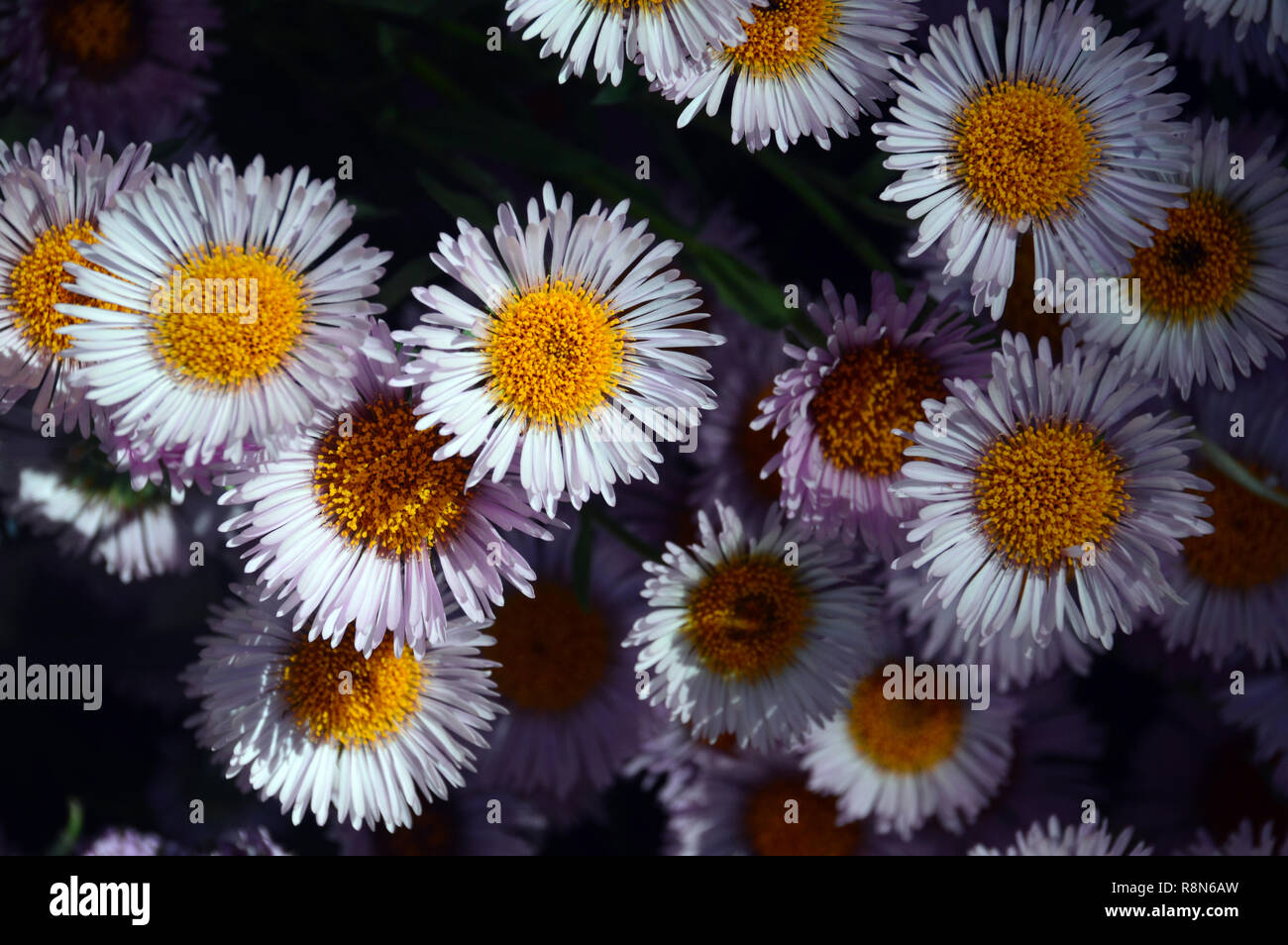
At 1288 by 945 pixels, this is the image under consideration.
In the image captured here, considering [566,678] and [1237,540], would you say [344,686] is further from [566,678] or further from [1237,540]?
[1237,540]

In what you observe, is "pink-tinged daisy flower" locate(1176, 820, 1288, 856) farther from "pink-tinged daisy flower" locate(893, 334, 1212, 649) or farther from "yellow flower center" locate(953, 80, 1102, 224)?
"yellow flower center" locate(953, 80, 1102, 224)

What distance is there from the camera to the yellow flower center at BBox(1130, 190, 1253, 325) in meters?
1.20

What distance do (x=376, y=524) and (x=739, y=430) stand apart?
0.48 meters

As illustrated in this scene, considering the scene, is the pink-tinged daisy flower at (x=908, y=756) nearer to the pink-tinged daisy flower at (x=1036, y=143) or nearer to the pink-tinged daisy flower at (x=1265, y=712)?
the pink-tinged daisy flower at (x=1265, y=712)

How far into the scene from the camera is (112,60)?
51.8 inches

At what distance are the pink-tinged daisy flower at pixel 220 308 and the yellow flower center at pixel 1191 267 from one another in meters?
0.82

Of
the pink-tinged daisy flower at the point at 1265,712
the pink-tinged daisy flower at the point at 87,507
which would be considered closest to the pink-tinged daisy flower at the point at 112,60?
the pink-tinged daisy flower at the point at 87,507

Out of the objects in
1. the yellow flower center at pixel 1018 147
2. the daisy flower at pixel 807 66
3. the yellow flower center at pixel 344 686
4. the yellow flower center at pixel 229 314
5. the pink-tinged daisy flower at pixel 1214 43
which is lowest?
the yellow flower center at pixel 344 686

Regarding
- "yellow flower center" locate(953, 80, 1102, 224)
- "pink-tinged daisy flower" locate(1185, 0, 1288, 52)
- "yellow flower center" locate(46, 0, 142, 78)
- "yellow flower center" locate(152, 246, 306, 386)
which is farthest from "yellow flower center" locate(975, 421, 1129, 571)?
"yellow flower center" locate(46, 0, 142, 78)

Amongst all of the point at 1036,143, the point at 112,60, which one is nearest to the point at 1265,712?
the point at 1036,143

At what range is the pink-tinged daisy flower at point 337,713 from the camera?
1.17 m

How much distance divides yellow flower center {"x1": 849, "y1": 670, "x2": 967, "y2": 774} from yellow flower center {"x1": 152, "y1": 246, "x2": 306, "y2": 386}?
34.2 inches

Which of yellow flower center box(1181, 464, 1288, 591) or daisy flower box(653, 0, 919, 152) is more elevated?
daisy flower box(653, 0, 919, 152)

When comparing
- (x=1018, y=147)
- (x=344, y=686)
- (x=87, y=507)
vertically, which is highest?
(x=1018, y=147)
